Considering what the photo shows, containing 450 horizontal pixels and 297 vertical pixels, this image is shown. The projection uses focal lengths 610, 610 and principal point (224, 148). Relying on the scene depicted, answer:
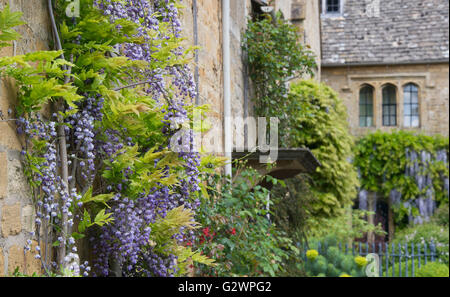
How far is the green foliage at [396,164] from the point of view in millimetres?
17703

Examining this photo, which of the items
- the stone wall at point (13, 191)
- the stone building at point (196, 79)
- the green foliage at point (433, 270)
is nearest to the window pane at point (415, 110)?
the green foliage at point (433, 270)

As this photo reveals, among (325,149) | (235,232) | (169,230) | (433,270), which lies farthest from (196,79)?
(325,149)

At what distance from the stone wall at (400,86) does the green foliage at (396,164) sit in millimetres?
748

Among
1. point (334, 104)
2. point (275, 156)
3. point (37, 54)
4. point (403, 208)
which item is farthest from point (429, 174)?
point (37, 54)

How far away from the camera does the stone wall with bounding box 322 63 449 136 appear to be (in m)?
18.8

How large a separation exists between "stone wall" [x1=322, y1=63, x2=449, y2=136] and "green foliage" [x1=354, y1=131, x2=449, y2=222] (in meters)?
0.75

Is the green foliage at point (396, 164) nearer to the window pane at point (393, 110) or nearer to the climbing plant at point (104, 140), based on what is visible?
the window pane at point (393, 110)

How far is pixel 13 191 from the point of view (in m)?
2.24

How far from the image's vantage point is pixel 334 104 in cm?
1288

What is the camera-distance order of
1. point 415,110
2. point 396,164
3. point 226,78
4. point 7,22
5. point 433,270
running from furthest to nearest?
1. point 415,110
2. point 396,164
3. point 433,270
4. point 226,78
5. point 7,22

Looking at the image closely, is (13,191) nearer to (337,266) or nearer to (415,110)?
(337,266)

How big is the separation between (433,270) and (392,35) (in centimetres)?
1106
